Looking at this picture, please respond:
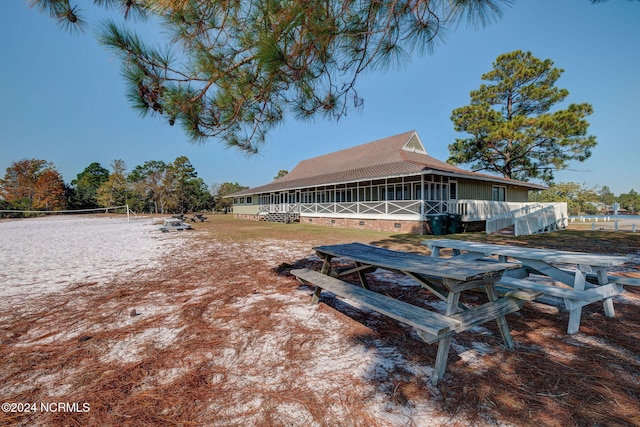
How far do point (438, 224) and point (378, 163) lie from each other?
8.11 m

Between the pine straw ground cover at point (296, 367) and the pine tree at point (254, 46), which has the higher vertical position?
the pine tree at point (254, 46)

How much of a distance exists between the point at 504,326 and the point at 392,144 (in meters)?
20.2

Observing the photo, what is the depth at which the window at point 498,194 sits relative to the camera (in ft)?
63.6

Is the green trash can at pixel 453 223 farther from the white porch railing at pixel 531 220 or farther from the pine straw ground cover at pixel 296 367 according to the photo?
the pine straw ground cover at pixel 296 367

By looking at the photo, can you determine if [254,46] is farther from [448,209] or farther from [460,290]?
[448,209]

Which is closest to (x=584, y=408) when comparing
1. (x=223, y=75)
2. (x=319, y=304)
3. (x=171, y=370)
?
(x=319, y=304)

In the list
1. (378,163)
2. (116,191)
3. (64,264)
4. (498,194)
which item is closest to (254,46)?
(64,264)

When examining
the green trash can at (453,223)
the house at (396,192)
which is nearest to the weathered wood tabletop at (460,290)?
the house at (396,192)

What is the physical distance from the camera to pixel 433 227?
13.1m

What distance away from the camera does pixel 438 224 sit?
1296 cm

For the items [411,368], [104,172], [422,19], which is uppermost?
[104,172]

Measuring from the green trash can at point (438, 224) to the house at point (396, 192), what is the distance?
0.98ft

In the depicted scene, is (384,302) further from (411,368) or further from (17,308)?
(17,308)

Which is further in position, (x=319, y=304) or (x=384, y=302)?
(x=319, y=304)
